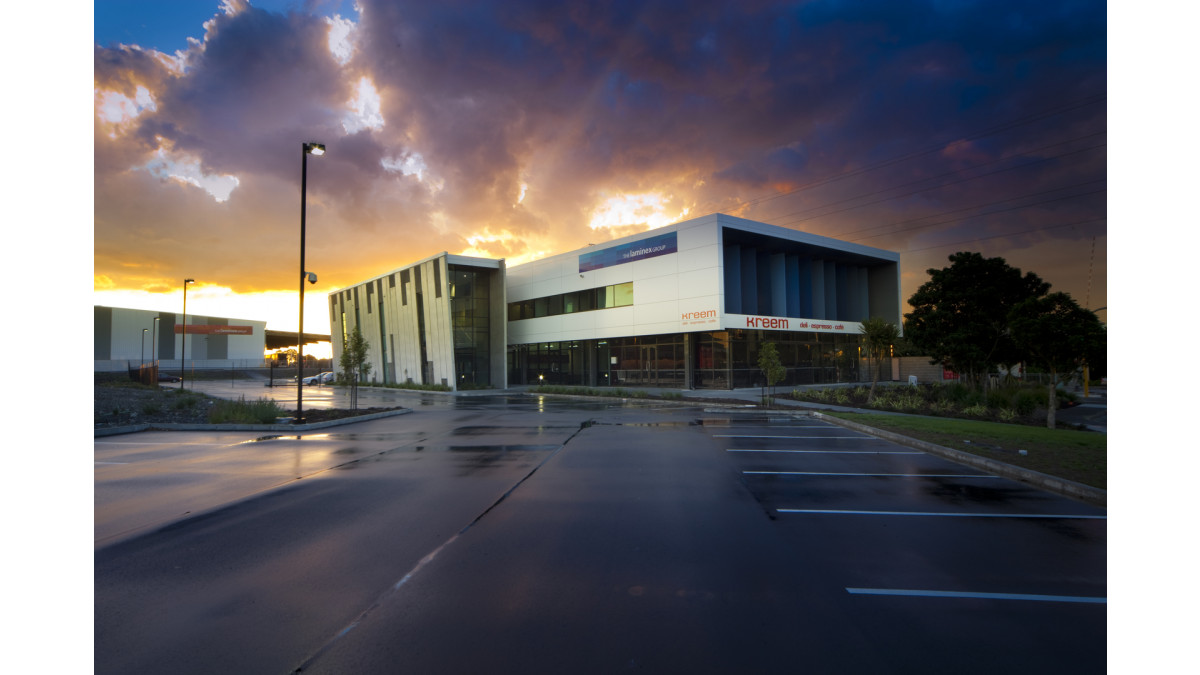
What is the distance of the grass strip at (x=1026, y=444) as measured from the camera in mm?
9211

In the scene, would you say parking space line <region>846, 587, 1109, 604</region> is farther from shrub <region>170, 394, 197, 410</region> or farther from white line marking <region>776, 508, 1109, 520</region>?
shrub <region>170, 394, 197, 410</region>

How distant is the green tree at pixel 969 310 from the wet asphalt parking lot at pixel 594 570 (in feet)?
63.0

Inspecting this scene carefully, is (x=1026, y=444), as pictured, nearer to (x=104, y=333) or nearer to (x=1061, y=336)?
(x=1061, y=336)

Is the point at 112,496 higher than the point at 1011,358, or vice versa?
the point at 1011,358

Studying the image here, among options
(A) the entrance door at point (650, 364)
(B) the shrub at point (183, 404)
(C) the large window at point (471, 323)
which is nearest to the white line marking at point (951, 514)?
(B) the shrub at point (183, 404)

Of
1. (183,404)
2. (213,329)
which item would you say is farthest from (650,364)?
(213,329)

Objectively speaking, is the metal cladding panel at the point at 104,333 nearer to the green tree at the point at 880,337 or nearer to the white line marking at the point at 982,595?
the green tree at the point at 880,337

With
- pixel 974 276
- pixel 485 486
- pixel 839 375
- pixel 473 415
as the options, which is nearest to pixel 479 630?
pixel 485 486

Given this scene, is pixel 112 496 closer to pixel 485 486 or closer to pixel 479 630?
pixel 485 486

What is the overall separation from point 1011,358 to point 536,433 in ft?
76.7

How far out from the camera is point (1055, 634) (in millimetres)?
4043

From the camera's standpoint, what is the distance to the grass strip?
9211 millimetres

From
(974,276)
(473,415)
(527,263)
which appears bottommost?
(473,415)

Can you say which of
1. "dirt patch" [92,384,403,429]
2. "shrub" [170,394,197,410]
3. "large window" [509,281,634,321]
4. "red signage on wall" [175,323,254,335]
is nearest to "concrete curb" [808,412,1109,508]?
"dirt patch" [92,384,403,429]
